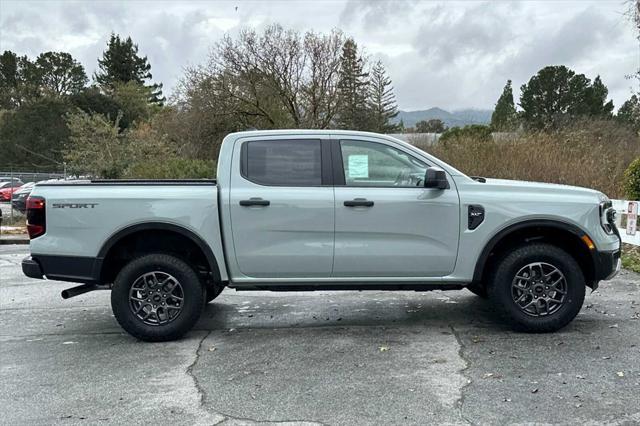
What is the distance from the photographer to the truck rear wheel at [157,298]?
511 cm

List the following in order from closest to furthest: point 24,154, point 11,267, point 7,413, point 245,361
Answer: point 7,413, point 245,361, point 11,267, point 24,154

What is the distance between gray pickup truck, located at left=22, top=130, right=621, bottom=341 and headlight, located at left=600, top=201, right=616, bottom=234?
0.08 ft

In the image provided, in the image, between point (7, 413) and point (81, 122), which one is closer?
point (7, 413)

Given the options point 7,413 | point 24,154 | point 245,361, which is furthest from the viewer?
point 24,154

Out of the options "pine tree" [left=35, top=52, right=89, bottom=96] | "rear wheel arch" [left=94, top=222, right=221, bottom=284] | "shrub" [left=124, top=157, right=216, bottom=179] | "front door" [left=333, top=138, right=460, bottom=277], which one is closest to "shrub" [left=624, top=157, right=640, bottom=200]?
"front door" [left=333, top=138, right=460, bottom=277]

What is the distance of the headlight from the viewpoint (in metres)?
5.20

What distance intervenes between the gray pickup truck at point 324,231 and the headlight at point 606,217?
0.02 metres

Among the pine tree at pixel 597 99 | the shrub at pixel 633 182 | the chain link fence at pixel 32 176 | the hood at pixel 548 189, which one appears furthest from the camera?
the pine tree at pixel 597 99

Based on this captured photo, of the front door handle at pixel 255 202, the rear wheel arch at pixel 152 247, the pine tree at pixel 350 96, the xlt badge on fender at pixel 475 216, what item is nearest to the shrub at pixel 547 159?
the xlt badge on fender at pixel 475 216

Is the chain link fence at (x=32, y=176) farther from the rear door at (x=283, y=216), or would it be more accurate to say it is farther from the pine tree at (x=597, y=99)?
the pine tree at (x=597, y=99)

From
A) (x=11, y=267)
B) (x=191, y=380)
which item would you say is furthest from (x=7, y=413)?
(x=11, y=267)

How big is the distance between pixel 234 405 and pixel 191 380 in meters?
0.62

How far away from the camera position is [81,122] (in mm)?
→ 30016

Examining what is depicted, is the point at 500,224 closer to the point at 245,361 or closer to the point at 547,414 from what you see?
the point at 547,414
